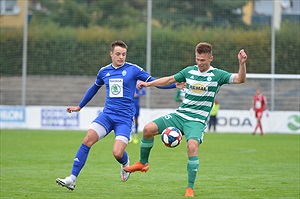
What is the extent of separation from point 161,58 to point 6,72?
24.9 ft

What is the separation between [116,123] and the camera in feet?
35.8

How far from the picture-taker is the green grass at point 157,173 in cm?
1052

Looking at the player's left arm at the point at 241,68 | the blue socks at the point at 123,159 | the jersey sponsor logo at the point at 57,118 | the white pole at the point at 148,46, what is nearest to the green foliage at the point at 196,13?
the white pole at the point at 148,46

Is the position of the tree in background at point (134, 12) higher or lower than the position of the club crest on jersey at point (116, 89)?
higher

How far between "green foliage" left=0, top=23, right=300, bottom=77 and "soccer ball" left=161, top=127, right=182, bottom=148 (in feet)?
74.2

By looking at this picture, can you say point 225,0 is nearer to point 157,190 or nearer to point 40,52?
point 40,52

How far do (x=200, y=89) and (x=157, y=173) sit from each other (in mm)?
3957

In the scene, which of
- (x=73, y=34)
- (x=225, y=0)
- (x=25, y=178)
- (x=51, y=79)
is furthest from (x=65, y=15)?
(x=25, y=178)

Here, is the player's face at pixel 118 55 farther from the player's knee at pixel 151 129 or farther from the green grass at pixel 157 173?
the green grass at pixel 157 173

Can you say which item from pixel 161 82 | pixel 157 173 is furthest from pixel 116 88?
pixel 157 173

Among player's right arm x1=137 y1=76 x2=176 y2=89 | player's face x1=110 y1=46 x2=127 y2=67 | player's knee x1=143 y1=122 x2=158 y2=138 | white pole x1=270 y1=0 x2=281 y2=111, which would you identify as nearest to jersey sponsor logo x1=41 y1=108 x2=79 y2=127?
white pole x1=270 y1=0 x2=281 y2=111

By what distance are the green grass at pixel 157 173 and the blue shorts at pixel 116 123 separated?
3.04 ft

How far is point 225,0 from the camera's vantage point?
33.2 metres

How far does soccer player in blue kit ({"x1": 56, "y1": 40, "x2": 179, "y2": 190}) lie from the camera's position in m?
10.7
